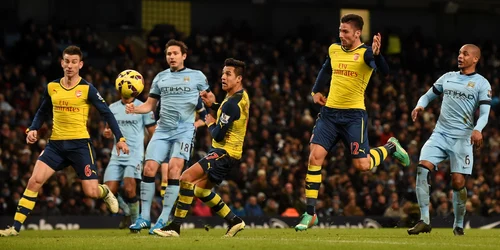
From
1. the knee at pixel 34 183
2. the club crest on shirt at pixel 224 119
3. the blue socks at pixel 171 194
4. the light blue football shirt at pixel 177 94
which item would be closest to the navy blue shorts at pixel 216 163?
the club crest on shirt at pixel 224 119

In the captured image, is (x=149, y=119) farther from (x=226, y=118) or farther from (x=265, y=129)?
(x=265, y=129)

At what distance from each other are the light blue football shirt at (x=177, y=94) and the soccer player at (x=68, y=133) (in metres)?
1.33

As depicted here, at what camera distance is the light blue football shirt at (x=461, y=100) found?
14.4 metres

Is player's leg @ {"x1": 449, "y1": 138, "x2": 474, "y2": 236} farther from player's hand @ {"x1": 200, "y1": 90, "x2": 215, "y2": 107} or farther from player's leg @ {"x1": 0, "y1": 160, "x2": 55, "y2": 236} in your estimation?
player's leg @ {"x1": 0, "y1": 160, "x2": 55, "y2": 236}

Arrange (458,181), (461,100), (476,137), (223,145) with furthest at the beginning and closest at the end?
(458,181), (461,100), (476,137), (223,145)

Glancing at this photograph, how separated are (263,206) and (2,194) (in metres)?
6.30

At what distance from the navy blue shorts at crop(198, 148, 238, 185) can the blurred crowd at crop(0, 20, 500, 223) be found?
365 inches

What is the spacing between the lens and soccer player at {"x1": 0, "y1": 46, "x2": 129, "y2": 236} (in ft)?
46.0

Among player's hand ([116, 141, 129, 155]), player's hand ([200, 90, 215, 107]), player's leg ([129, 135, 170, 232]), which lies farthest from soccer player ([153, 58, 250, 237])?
player's leg ([129, 135, 170, 232])

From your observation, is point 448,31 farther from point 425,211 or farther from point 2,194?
point 425,211

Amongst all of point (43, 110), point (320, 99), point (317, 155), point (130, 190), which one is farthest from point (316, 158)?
point (130, 190)

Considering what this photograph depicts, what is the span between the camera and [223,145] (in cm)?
1315

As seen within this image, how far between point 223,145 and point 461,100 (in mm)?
3775

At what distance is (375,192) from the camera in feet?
83.0
